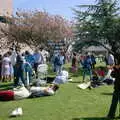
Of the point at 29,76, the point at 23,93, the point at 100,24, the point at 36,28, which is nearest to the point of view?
the point at 23,93

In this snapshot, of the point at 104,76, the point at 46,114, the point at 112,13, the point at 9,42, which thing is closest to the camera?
the point at 46,114

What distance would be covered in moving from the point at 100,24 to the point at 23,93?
1133 inches

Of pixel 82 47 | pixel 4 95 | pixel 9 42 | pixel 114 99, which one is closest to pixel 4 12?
pixel 9 42

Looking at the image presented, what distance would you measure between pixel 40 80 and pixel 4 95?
5.01 m

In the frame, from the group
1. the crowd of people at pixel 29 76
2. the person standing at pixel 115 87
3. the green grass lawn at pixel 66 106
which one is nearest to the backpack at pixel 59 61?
the crowd of people at pixel 29 76

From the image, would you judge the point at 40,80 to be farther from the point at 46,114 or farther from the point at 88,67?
the point at 46,114

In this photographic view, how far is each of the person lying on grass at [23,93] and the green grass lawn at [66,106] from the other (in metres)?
0.30

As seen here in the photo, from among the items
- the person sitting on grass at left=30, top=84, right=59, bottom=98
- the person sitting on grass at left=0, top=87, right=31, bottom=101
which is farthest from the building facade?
the person sitting on grass at left=0, top=87, right=31, bottom=101

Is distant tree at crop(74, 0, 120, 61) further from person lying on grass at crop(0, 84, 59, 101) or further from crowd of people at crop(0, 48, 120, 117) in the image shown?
person lying on grass at crop(0, 84, 59, 101)

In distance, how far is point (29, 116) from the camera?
13.9 meters

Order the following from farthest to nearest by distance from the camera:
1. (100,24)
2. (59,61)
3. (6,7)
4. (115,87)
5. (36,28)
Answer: (6,7) < (36,28) < (100,24) < (59,61) < (115,87)

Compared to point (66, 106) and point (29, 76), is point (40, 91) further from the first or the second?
point (29, 76)

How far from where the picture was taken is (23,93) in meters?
17.9

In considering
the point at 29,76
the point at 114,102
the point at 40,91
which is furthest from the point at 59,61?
the point at 114,102
